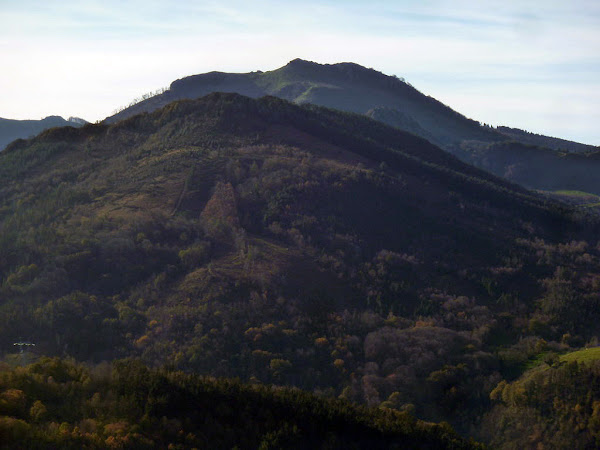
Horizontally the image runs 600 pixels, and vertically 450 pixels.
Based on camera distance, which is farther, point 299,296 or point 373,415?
point 299,296

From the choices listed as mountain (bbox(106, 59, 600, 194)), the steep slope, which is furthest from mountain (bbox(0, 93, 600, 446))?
the steep slope

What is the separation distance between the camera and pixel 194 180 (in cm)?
A: 3619

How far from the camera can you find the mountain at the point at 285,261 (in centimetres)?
2262

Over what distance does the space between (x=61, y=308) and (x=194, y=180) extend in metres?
13.6

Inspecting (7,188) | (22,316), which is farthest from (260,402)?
(7,188)

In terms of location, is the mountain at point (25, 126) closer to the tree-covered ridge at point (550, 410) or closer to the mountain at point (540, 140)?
the mountain at point (540, 140)

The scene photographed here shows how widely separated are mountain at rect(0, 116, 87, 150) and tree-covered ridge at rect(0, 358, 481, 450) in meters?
114

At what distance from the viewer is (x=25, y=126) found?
126 metres

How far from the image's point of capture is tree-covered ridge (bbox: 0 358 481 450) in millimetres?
11711

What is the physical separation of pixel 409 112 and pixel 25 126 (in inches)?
3195

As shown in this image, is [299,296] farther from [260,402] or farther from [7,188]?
[7,188]

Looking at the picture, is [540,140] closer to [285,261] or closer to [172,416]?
[285,261]

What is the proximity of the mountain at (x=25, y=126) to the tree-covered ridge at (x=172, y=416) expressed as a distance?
375 feet

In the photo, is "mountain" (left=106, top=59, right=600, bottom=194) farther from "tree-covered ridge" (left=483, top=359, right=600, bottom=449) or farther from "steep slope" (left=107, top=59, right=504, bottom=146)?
"tree-covered ridge" (left=483, top=359, right=600, bottom=449)
